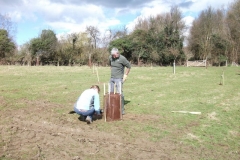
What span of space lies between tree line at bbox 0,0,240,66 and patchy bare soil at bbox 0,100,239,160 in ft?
136

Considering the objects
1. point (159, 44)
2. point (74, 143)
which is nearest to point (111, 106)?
point (74, 143)

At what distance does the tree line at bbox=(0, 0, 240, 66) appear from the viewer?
154 ft

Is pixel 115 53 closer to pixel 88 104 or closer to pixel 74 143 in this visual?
pixel 88 104

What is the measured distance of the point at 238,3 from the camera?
135 ft

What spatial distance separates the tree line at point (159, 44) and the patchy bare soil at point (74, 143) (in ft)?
136

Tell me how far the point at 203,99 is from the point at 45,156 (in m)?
8.75

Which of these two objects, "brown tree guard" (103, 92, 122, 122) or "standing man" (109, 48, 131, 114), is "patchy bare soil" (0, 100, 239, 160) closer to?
"brown tree guard" (103, 92, 122, 122)

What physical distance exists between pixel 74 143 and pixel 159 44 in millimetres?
45280

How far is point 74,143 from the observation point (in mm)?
5594

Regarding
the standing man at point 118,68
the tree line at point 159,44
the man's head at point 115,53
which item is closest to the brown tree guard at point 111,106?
the standing man at point 118,68

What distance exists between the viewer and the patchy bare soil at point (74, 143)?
197 inches

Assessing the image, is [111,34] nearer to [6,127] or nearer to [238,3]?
[238,3]

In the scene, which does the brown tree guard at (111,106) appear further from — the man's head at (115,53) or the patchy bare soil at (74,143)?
the man's head at (115,53)

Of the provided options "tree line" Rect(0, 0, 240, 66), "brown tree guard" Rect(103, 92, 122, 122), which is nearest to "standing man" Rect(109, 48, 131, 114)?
"brown tree guard" Rect(103, 92, 122, 122)
